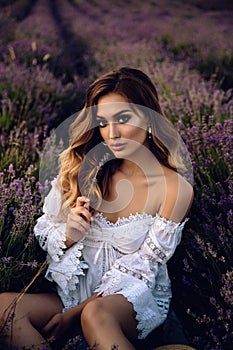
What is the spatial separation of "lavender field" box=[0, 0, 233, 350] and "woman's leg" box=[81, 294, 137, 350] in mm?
239

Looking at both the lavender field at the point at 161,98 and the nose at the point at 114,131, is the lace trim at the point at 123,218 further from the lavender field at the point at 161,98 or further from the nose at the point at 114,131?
the nose at the point at 114,131

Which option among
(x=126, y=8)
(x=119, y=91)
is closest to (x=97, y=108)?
(x=119, y=91)

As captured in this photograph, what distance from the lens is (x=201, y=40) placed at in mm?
6156

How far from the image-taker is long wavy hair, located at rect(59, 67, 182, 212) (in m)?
2.19

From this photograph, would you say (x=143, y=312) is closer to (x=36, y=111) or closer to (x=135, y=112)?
(x=135, y=112)

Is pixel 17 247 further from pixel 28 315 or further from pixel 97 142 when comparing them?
pixel 97 142

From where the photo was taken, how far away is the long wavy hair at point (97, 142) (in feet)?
7.19

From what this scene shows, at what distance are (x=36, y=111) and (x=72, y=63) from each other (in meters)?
1.99

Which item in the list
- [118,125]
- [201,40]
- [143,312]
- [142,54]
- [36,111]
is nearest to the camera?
[143,312]

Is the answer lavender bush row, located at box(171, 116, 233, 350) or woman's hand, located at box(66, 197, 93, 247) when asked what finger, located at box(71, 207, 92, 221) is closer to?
woman's hand, located at box(66, 197, 93, 247)

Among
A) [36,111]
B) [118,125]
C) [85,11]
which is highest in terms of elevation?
[118,125]

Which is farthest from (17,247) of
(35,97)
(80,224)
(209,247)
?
(35,97)

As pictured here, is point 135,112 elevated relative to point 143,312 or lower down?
elevated

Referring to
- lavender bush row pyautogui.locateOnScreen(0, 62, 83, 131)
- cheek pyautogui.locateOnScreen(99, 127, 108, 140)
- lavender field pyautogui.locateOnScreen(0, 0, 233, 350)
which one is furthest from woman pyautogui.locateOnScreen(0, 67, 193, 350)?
lavender bush row pyautogui.locateOnScreen(0, 62, 83, 131)
